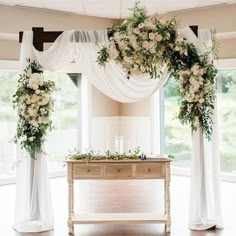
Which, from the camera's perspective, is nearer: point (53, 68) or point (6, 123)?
point (53, 68)

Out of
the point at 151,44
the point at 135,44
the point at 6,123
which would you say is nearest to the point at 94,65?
the point at 135,44

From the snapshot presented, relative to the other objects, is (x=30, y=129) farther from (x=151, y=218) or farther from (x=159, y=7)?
(x=159, y=7)

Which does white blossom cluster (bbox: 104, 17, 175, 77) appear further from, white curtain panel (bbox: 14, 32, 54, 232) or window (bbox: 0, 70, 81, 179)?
window (bbox: 0, 70, 81, 179)

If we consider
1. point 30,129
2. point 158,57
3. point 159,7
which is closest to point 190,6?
point 159,7

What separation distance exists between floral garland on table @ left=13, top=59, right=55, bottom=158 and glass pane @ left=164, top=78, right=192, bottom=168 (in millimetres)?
3999

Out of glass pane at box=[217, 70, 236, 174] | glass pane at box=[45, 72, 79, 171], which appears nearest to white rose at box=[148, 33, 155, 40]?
glass pane at box=[217, 70, 236, 174]

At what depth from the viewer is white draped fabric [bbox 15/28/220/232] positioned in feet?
16.2

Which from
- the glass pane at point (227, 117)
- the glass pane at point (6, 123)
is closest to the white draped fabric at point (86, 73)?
the glass pane at point (6, 123)

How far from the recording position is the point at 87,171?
15.6 feet

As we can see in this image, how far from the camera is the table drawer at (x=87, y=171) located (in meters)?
4.73

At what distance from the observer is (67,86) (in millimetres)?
8461

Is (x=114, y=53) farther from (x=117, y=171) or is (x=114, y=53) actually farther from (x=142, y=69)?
(x=117, y=171)

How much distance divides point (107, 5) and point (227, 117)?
10.5 feet

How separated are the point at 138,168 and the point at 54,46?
1814mm
